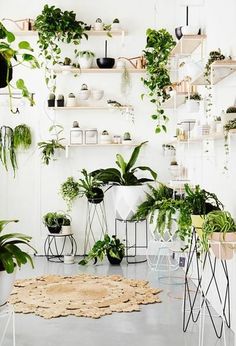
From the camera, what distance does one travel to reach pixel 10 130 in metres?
6.85

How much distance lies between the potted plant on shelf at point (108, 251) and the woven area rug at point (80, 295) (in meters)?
0.51

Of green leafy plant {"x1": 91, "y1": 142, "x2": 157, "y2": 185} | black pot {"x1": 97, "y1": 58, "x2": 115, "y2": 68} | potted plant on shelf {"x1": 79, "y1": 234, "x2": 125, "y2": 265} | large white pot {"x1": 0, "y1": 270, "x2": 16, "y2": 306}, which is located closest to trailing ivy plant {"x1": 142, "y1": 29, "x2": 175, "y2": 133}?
black pot {"x1": 97, "y1": 58, "x2": 115, "y2": 68}

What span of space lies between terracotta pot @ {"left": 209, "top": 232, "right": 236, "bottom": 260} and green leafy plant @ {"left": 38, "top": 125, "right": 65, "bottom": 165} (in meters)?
3.78

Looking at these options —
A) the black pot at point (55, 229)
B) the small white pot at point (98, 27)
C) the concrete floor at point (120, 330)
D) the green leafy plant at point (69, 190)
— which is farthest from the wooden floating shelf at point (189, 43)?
the black pot at point (55, 229)

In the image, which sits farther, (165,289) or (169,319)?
(165,289)

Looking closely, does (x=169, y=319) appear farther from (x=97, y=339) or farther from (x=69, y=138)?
(x=69, y=138)

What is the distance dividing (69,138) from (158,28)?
5.98ft

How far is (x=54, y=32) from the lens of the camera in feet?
21.7

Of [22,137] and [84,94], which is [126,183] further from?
[22,137]

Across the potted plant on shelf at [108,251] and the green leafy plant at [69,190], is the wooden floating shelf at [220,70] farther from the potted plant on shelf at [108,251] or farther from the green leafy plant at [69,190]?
the green leafy plant at [69,190]

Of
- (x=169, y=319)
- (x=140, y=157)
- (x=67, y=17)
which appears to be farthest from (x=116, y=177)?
(x=169, y=319)

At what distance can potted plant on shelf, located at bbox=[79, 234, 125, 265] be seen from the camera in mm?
6102

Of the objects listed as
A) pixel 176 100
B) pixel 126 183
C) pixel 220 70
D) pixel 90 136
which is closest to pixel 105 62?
pixel 90 136

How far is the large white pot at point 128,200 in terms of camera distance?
20.5ft
